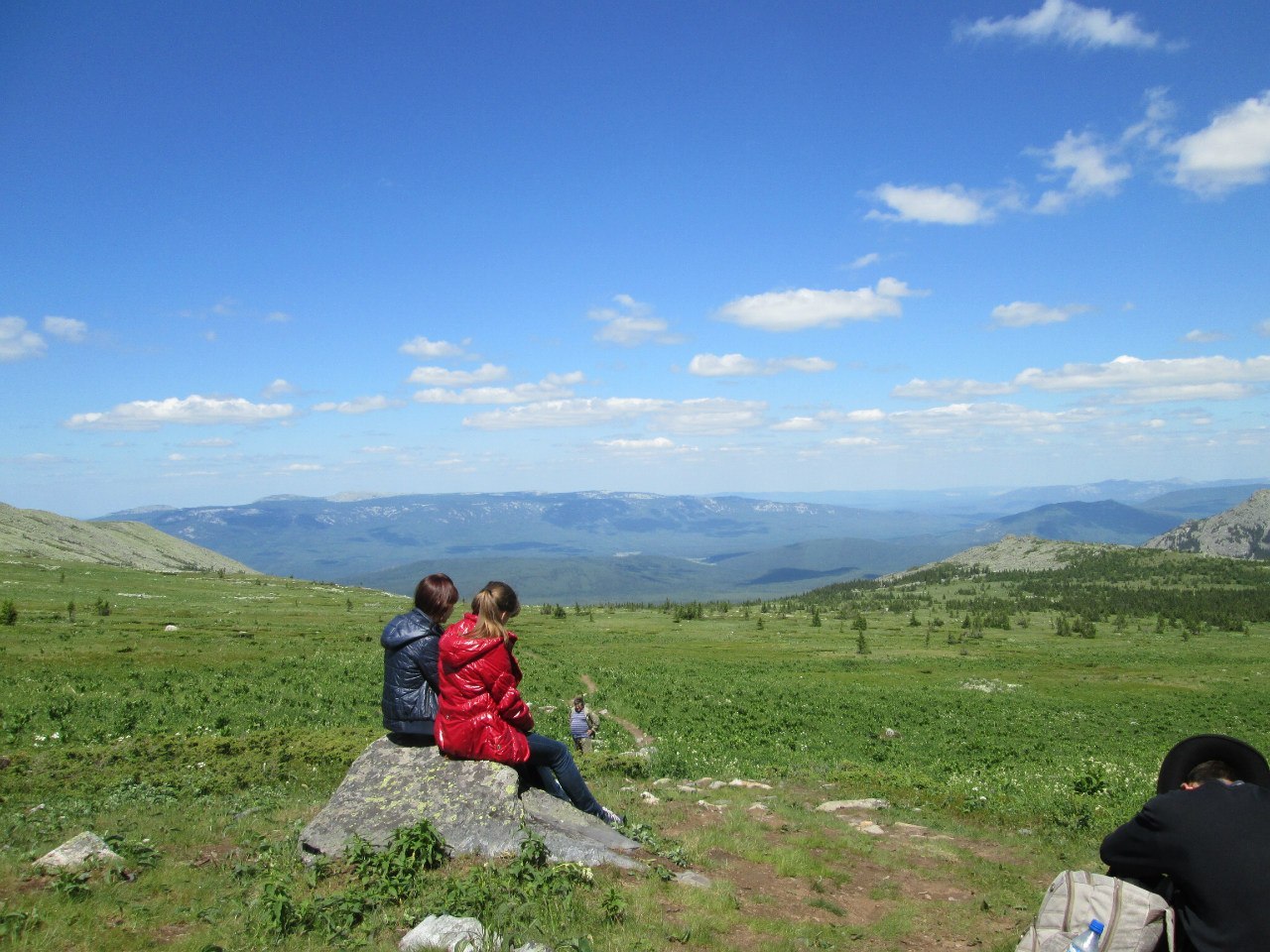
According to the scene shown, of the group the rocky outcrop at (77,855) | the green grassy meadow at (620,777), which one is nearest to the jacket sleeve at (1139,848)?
the green grassy meadow at (620,777)

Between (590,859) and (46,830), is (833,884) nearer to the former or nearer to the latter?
(590,859)

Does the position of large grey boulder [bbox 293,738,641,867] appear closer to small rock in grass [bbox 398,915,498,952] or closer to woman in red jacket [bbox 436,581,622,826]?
woman in red jacket [bbox 436,581,622,826]

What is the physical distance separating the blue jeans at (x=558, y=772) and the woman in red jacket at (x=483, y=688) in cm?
28

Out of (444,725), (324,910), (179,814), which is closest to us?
(324,910)

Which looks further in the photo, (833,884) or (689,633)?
(689,633)

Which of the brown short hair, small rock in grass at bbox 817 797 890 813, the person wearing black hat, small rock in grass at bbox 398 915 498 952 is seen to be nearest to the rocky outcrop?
small rock in grass at bbox 398 915 498 952

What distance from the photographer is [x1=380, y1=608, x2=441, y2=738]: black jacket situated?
32.9ft

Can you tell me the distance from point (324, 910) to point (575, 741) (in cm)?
1618

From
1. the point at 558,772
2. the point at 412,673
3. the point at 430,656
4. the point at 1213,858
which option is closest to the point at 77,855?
the point at 412,673

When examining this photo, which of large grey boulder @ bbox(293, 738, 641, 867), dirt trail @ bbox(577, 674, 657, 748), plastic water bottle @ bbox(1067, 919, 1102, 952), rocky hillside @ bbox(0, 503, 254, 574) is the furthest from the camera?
rocky hillside @ bbox(0, 503, 254, 574)

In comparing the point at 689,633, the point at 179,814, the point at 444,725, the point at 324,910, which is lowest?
the point at 689,633

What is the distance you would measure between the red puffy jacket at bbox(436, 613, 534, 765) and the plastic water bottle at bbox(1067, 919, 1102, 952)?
6336 millimetres

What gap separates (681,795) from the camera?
52.8 feet

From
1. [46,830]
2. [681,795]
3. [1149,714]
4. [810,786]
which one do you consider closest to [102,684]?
[46,830]
